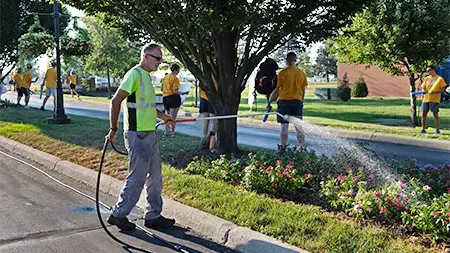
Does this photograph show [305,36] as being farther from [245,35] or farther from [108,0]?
[108,0]

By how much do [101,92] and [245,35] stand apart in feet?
114

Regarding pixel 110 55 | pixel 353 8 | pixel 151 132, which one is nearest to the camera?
pixel 151 132

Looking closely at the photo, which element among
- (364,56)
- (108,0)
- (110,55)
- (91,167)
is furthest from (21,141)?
(110,55)

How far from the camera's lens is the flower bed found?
14.2ft

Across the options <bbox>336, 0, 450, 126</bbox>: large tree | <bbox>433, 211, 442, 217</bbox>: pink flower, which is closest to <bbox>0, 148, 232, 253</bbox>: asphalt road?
<bbox>433, 211, 442, 217</bbox>: pink flower

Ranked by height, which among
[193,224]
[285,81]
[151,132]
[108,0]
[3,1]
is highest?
[3,1]

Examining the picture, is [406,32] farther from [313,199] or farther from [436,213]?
[436,213]

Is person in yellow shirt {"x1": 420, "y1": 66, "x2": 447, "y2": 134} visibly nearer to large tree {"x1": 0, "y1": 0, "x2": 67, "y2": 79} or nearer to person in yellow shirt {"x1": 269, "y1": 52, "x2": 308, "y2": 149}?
person in yellow shirt {"x1": 269, "y1": 52, "x2": 308, "y2": 149}

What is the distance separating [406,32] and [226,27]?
810cm

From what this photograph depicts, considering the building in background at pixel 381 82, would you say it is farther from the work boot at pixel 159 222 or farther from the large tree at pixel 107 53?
the work boot at pixel 159 222

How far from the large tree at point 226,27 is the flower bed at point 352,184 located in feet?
4.29

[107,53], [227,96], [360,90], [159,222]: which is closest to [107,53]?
[107,53]

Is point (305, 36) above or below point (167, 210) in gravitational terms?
above

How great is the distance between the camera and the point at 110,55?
34031 millimetres
